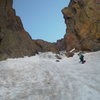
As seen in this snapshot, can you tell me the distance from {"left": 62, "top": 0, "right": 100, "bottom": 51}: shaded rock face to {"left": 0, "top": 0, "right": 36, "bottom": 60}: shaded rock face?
20514 millimetres

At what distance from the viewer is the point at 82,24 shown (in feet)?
205

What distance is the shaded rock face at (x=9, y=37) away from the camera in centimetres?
3230

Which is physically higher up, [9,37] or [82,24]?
[9,37]

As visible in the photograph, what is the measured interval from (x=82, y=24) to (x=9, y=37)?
32.7 meters

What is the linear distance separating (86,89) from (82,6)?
58742 mm

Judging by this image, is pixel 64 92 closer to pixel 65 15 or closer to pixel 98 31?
pixel 98 31

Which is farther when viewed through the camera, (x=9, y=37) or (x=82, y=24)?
(x=82, y=24)

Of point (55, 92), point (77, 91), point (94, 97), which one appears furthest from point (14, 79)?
point (94, 97)

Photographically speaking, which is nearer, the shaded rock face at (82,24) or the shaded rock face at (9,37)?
the shaded rock face at (9,37)

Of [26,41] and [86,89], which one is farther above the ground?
[86,89]

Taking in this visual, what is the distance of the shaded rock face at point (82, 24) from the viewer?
57197 millimetres

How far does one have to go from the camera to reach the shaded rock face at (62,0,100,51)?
57.2 m

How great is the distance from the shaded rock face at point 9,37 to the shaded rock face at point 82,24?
20514 mm

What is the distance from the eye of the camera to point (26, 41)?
148 feet
